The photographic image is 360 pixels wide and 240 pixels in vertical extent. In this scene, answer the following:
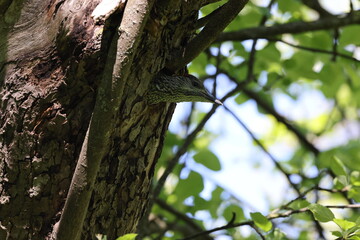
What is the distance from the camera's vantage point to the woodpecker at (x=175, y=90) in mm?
2387

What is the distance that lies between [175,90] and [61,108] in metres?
0.55

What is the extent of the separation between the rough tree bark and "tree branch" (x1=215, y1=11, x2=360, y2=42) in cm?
147

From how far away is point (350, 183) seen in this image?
3.17 metres

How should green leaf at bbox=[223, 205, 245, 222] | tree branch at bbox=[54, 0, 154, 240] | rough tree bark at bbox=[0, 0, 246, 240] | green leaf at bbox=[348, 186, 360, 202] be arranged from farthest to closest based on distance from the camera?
green leaf at bbox=[223, 205, 245, 222] < green leaf at bbox=[348, 186, 360, 202] < rough tree bark at bbox=[0, 0, 246, 240] < tree branch at bbox=[54, 0, 154, 240]

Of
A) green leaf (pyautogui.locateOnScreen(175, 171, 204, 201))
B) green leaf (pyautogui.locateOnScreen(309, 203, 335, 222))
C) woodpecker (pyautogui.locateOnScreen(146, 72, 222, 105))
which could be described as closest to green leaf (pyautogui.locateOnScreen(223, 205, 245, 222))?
green leaf (pyautogui.locateOnScreen(175, 171, 204, 201))

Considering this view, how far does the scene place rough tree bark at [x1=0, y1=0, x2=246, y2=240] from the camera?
220cm

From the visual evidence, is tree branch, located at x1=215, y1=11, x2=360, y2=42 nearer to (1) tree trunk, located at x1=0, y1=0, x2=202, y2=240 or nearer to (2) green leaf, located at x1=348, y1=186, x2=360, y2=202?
(2) green leaf, located at x1=348, y1=186, x2=360, y2=202

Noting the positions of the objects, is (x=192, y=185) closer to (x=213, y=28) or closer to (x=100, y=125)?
(x=213, y=28)

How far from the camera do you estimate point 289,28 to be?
3994 mm

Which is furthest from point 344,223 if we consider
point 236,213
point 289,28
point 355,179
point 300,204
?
point 289,28

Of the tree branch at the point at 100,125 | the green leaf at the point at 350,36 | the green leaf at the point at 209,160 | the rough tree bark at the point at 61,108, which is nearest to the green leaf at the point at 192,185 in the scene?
the green leaf at the point at 209,160

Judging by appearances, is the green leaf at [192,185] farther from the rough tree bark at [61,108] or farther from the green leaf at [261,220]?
the rough tree bark at [61,108]

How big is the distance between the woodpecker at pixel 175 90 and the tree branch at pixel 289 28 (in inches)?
43.7

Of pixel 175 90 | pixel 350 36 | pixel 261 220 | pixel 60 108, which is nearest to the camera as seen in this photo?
pixel 60 108
